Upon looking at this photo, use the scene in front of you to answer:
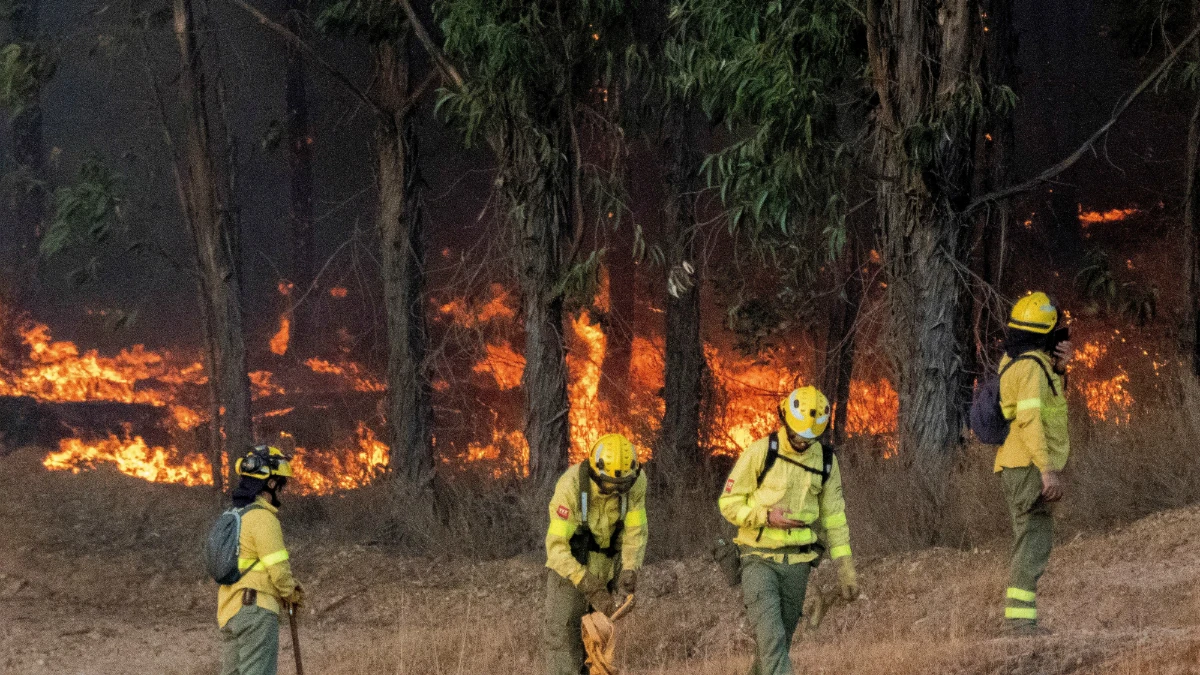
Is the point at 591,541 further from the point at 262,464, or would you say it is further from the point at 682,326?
the point at 682,326

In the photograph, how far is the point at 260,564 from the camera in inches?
276

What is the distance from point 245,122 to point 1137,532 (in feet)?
76.6

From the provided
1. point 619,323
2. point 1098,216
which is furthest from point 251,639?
point 1098,216

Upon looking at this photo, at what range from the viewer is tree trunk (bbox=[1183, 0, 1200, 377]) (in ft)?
52.0

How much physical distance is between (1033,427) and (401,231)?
10154 mm

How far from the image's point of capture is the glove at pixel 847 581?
6.70 meters

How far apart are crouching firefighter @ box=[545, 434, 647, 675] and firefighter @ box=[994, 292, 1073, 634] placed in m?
2.04

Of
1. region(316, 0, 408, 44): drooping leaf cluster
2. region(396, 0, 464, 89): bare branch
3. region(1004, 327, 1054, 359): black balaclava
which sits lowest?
region(1004, 327, 1054, 359): black balaclava

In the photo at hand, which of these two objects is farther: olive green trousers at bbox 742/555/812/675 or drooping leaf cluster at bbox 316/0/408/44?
drooping leaf cluster at bbox 316/0/408/44

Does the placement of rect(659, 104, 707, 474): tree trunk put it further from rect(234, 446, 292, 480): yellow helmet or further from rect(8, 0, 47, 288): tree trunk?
rect(8, 0, 47, 288): tree trunk

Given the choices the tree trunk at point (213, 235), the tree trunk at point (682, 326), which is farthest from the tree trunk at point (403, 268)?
the tree trunk at point (682, 326)

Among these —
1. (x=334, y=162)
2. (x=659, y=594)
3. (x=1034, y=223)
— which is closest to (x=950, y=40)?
(x=659, y=594)

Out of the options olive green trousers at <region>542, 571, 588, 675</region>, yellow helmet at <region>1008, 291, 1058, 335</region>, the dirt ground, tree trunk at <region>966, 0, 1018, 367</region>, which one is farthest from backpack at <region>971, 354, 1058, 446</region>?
tree trunk at <region>966, 0, 1018, 367</region>

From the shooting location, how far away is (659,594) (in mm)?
12172
